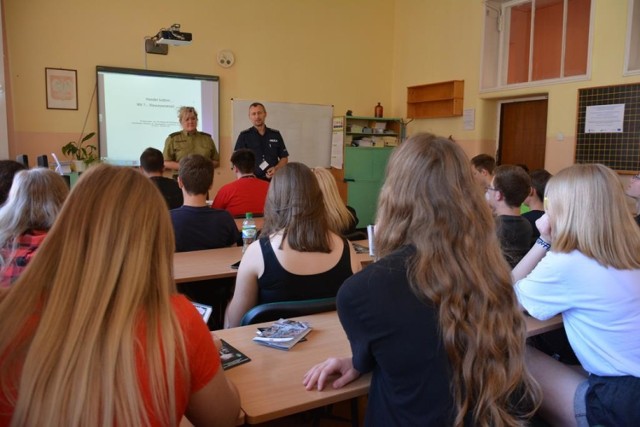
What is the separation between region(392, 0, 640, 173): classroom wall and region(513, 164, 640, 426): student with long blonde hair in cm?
466

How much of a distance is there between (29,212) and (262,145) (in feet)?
14.1

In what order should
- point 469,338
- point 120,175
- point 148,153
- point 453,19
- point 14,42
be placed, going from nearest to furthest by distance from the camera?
point 120,175, point 469,338, point 148,153, point 14,42, point 453,19

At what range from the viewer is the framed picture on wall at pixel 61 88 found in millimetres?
6137

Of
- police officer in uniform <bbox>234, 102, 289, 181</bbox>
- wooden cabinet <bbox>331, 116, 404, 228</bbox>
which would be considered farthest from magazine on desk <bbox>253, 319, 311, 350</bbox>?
wooden cabinet <bbox>331, 116, 404, 228</bbox>

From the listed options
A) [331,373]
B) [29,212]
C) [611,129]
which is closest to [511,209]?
[331,373]

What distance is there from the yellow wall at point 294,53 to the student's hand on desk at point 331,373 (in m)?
5.70

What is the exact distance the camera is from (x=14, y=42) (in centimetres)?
588

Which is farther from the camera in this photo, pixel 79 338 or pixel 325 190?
pixel 325 190

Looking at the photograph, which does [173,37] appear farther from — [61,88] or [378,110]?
[378,110]

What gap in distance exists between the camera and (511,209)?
3.03 meters

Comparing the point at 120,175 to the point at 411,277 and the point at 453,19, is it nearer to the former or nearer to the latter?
the point at 411,277

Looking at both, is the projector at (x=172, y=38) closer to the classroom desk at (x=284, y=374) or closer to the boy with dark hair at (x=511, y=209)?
the boy with dark hair at (x=511, y=209)

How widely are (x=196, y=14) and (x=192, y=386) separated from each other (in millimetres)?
6731

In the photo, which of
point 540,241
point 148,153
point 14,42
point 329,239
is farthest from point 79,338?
point 14,42
